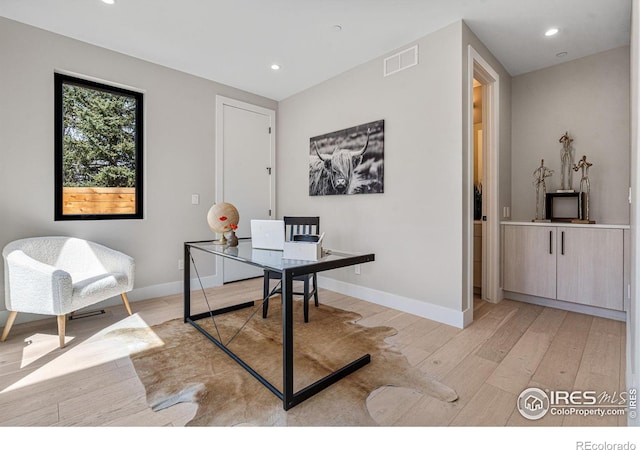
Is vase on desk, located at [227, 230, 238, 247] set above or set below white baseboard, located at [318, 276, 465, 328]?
above

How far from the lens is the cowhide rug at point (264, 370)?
1.52 m

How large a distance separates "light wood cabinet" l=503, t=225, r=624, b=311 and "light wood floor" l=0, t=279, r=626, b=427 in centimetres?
23

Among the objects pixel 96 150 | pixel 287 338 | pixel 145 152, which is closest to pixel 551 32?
pixel 287 338

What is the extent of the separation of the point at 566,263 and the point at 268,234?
3046mm

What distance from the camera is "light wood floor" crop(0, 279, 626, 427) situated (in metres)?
1.49

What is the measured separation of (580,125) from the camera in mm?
3326

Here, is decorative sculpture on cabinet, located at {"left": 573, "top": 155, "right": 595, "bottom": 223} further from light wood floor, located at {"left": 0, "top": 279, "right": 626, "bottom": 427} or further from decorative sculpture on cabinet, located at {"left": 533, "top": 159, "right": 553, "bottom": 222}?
light wood floor, located at {"left": 0, "top": 279, "right": 626, "bottom": 427}

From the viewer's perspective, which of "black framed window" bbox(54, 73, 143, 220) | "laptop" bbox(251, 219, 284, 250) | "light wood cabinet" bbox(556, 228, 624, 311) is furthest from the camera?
"black framed window" bbox(54, 73, 143, 220)

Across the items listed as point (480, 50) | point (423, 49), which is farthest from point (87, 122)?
point (480, 50)

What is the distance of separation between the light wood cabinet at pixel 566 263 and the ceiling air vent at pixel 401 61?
7.02 ft

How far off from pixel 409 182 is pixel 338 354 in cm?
181

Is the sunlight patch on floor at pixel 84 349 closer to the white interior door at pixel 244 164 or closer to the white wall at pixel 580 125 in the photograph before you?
the white interior door at pixel 244 164

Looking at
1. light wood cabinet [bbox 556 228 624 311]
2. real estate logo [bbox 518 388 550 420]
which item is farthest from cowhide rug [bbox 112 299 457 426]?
light wood cabinet [bbox 556 228 624 311]

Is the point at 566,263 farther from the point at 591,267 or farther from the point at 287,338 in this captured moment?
the point at 287,338
